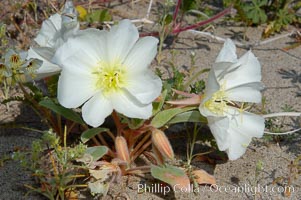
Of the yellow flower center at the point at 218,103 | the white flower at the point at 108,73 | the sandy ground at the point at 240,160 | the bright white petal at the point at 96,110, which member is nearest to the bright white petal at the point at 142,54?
the white flower at the point at 108,73

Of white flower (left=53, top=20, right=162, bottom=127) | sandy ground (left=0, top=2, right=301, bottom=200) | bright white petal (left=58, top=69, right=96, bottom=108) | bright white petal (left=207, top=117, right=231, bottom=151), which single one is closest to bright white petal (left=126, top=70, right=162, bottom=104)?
white flower (left=53, top=20, right=162, bottom=127)

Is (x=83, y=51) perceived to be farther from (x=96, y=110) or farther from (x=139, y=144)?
(x=139, y=144)

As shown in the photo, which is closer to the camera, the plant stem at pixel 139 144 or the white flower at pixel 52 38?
the white flower at pixel 52 38

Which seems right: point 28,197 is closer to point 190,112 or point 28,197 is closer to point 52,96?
point 52,96

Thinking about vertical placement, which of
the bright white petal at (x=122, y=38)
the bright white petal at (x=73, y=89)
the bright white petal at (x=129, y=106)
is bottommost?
the bright white petal at (x=129, y=106)

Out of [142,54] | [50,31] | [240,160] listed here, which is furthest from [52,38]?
[240,160]

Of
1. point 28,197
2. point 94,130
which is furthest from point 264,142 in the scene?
point 28,197

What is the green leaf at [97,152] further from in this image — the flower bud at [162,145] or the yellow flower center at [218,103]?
the yellow flower center at [218,103]

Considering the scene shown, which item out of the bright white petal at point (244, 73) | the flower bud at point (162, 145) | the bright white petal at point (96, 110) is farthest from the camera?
the bright white petal at point (244, 73)
